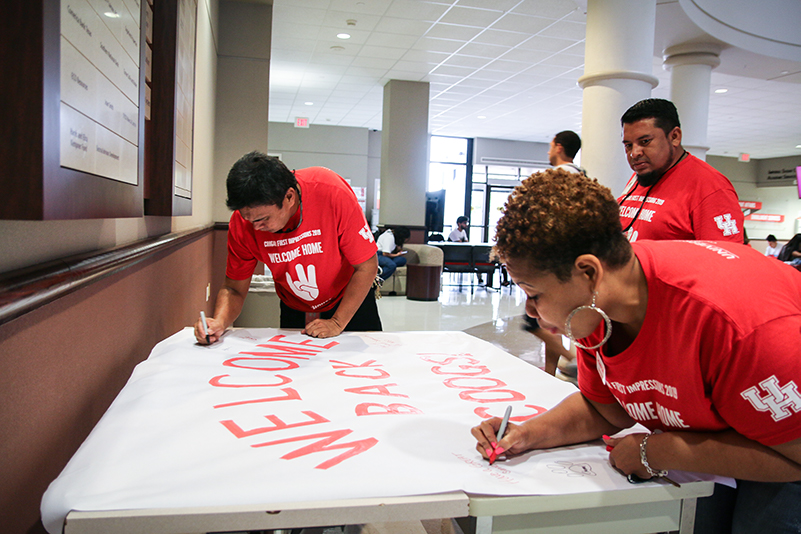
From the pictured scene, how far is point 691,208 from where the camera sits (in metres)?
1.82

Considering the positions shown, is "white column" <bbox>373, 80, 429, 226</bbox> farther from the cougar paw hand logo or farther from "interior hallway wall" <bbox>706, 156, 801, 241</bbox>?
"interior hallway wall" <bbox>706, 156, 801, 241</bbox>

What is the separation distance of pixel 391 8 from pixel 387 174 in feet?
9.84

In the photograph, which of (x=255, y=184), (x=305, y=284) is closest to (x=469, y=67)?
(x=305, y=284)

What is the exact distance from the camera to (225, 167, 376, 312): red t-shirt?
5.61ft

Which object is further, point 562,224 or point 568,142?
point 568,142

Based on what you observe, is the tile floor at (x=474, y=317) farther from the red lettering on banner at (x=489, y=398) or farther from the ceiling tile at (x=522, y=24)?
the ceiling tile at (x=522, y=24)

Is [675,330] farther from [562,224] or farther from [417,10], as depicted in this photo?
[417,10]

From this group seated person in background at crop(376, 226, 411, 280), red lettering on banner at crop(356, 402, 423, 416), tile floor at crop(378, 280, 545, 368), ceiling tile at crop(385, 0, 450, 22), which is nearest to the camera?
red lettering on banner at crop(356, 402, 423, 416)

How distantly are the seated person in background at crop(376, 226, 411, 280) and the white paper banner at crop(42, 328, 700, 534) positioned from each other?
5.69m

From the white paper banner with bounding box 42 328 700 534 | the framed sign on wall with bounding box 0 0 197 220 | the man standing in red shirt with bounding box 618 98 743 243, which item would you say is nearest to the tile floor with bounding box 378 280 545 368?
the man standing in red shirt with bounding box 618 98 743 243

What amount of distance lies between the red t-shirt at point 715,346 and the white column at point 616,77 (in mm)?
2598

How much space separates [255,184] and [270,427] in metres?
0.75

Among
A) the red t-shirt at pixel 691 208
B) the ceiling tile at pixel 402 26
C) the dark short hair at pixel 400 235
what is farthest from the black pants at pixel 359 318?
the dark short hair at pixel 400 235

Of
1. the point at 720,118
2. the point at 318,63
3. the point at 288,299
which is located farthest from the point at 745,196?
the point at 288,299
